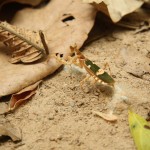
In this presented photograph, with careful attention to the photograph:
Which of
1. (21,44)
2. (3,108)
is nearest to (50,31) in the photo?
(21,44)

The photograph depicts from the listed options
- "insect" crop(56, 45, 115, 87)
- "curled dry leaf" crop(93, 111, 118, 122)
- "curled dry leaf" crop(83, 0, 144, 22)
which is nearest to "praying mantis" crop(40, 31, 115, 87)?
"insect" crop(56, 45, 115, 87)

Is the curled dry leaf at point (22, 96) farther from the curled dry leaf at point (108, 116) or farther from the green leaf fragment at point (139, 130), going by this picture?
the green leaf fragment at point (139, 130)

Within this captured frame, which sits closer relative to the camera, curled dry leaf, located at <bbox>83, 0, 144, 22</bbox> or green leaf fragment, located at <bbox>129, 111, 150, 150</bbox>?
green leaf fragment, located at <bbox>129, 111, 150, 150</bbox>

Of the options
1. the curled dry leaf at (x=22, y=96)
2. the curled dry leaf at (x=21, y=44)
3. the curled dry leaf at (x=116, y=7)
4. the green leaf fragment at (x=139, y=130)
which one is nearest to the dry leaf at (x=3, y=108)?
the curled dry leaf at (x=22, y=96)

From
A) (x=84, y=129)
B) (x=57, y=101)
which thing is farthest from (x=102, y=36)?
(x=84, y=129)

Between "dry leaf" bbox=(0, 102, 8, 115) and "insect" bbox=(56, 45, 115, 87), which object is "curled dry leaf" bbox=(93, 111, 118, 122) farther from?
"dry leaf" bbox=(0, 102, 8, 115)

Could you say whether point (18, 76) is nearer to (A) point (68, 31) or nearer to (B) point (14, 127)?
(B) point (14, 127)
